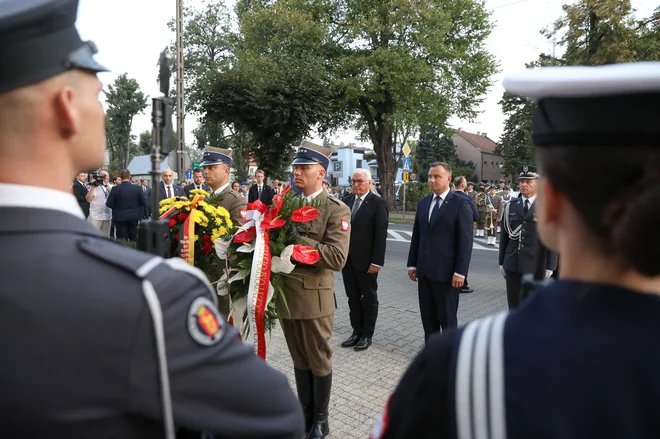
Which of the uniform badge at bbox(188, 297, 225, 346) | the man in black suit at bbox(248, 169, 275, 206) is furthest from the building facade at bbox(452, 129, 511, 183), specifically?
the uniform badge at bbox(188, 297, 225, 346)

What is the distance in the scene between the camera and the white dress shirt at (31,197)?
3.02 ft

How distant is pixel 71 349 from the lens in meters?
0.84

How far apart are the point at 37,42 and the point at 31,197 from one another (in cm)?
31

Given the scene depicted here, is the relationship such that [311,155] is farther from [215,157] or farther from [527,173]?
[527,173]

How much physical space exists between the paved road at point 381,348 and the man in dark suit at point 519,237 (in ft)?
2.91

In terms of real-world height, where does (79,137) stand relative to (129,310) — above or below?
above

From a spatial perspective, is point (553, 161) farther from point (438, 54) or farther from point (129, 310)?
point (438, 54)

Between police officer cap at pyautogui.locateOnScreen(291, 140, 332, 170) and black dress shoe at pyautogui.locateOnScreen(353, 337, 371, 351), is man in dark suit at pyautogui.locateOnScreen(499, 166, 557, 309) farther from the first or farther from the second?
police officer cap at pyautogui.locateOnScreen(291, 140, 332, 170)

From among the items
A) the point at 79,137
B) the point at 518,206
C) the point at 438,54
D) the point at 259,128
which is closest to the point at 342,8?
the point at 438,54

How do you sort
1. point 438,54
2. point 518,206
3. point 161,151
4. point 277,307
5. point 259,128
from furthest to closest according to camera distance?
point 438,54
point 259,128
point 518,206
point 277,307
point 161,151

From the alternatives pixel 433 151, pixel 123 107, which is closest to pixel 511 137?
pixel 433 151

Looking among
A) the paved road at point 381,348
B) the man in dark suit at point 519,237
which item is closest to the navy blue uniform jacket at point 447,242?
the man in dark suit at point 519,237

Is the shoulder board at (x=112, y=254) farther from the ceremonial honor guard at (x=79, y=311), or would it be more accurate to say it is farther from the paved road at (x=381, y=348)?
the paved road at (x=381, y=348)

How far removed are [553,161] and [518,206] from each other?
17.5 feet
